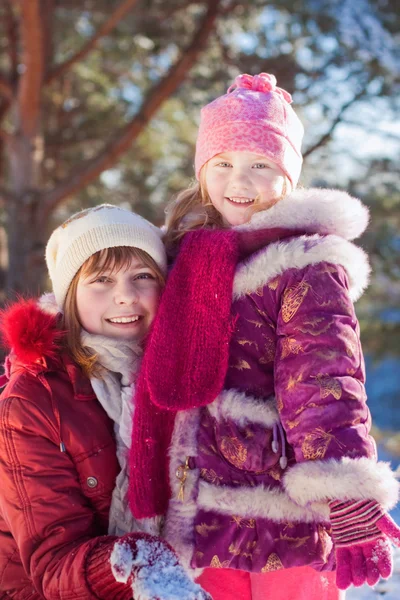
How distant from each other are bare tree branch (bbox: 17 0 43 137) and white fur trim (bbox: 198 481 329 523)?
15.2 ft

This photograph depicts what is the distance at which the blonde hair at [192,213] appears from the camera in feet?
7.24

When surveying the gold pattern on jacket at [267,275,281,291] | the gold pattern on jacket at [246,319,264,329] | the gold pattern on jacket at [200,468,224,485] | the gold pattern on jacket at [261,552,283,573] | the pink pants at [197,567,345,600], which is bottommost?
the pink pants at [197,567,345,600]

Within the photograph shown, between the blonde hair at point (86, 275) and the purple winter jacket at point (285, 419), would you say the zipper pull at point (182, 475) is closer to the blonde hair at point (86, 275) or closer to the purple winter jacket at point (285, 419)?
the purple winter jacket at point (285, 419)

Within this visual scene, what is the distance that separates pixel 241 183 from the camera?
205 centimetres

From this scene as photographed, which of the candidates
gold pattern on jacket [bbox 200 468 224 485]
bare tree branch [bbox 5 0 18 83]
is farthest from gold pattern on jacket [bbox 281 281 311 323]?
bare tree branch [bbox 5 0 18 83]

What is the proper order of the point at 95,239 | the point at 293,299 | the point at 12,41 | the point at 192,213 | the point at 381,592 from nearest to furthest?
the point at 293,299
the point at 95,239
the point at 192,213
the point at 381,592
the point at 12,41

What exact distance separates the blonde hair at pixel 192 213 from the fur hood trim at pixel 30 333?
48 cm

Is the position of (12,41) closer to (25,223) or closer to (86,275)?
(25,223)

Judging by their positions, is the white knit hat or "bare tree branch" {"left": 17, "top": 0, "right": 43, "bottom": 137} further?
"bare tree branch" {"left": 17, "top": 0, "right": 43, "bottom": 137}

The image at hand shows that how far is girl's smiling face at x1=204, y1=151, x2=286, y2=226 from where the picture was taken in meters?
2.06

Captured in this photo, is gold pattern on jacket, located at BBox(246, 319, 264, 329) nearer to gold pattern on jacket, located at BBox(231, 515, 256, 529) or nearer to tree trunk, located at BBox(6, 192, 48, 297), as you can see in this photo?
gold pattern on jacket, located at BBox(231, 515, 256, 529)

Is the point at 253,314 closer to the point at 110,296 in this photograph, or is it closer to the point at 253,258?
the point at 253,258

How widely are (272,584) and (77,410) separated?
28.8 inches

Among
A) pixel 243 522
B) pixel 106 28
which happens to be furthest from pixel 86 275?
pixel 106 28
